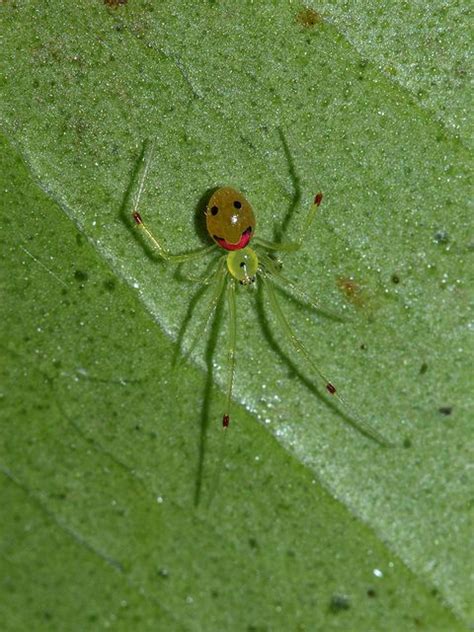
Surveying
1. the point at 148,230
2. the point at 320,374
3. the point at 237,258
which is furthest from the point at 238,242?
the point at 320,374

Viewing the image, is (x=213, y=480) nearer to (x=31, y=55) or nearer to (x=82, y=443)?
(x=82, y=443)

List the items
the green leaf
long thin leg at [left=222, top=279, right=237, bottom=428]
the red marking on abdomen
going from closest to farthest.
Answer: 1. the green leaf
2. long thin leg at [left=222, top=279, right=237, bottom=428]
3. the red marking on abdomen

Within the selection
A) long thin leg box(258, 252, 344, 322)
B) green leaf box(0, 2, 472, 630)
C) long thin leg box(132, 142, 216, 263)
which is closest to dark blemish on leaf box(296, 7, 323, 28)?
green leaf box(0, 2, 472, 630)

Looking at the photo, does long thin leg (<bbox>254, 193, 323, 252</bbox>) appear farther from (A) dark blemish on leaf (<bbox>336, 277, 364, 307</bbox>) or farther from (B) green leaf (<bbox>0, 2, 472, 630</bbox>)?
(A) dark blemish on leaf (<bbox>336, 277, 364, 307</bbox>)

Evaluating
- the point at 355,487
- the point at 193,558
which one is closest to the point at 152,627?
the point at 193,558

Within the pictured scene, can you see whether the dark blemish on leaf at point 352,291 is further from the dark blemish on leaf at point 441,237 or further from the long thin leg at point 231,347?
the long thin leg at point 231,347

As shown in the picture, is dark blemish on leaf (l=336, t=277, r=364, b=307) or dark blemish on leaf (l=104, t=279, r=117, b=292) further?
dark blemish on leaf (l=336, t=277, r=364, b=307)

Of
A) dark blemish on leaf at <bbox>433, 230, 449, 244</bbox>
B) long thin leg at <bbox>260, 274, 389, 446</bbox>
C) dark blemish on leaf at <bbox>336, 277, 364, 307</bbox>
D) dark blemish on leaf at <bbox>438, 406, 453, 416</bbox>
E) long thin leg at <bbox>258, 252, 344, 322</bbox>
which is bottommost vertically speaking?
long thin leg at <bbox>260, 274, 389, 446</bbox>
